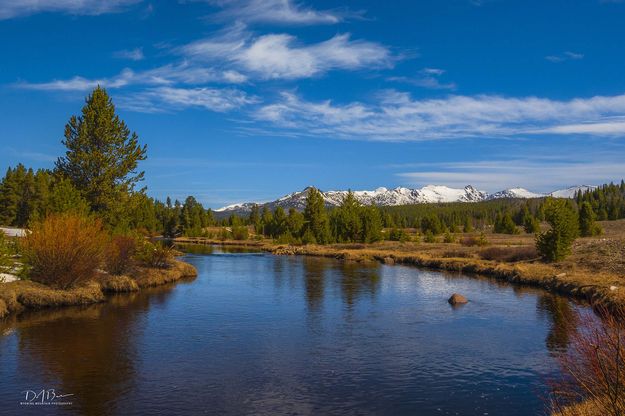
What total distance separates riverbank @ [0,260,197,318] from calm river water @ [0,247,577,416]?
1.59 m

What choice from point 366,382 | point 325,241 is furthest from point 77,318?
point 325,241

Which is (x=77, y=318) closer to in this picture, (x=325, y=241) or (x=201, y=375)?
(x=201, y=375)

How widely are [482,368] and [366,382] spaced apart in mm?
6296

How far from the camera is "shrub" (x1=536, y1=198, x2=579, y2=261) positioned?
62.4 meters

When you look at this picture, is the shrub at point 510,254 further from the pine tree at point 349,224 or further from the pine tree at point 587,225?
the pine tree at point 587,225

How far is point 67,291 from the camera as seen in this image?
3966 centimetres

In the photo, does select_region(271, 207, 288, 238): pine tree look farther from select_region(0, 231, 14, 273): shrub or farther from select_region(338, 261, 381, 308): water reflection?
select_region(0, 231, 14, 273): shrub

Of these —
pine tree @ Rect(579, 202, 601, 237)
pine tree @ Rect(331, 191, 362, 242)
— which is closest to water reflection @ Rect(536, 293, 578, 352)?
pine tree @ Rect(331, 191, 362, 242)

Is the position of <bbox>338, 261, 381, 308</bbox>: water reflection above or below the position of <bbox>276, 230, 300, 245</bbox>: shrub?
below

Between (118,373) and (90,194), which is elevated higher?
(90,194)

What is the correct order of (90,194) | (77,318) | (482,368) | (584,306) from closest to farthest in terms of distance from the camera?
(482,368) < (77,318) < (584,306) < (90,194)

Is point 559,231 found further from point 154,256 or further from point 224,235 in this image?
point 224,235

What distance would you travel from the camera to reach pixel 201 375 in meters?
22.4

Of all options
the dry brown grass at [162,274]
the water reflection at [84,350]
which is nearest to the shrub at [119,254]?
the dry brown grass at [162,274]
